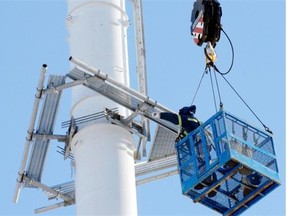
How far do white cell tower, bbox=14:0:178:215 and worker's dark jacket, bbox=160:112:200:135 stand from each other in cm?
171

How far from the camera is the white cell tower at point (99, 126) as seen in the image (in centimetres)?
2861

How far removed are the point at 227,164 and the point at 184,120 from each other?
2346mm

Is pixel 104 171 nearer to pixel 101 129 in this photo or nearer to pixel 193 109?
pixel 101 129

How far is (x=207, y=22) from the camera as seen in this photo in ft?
93.2

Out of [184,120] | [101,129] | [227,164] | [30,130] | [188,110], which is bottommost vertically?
[227,164]

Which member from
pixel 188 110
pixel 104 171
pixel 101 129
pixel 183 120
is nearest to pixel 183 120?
pixel 183 120

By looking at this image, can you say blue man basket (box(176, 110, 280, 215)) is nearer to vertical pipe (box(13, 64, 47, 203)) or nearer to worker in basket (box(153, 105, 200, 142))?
worker in basket (box(153, 105, 200, 142))

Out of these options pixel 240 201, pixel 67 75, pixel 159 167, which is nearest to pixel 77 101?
pixel 67 75

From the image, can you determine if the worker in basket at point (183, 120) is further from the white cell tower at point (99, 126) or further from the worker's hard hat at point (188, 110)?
the white cell tower at point (99, 126)

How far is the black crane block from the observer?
28328 millimetres

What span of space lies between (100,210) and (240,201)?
3.49 meters

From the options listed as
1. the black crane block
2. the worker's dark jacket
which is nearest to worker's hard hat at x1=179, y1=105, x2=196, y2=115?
the worker's dark jacket

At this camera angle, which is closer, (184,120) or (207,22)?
(184,120)

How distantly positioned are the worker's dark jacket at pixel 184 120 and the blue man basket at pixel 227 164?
2.23ft
